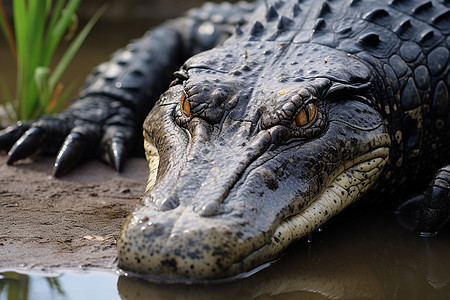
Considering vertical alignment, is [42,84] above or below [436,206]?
below

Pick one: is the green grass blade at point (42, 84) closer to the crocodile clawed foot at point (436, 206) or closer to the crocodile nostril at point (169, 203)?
the crocodile nostril at point (169, 203)

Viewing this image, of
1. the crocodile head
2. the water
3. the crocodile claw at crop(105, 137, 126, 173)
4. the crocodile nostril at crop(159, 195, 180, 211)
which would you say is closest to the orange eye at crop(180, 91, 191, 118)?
the crocodile head

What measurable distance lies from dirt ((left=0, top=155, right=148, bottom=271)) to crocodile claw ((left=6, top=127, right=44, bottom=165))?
0.06m

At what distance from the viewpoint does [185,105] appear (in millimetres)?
3303

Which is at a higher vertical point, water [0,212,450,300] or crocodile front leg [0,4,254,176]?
water [0,212,450,300]

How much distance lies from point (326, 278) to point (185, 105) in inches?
43.2

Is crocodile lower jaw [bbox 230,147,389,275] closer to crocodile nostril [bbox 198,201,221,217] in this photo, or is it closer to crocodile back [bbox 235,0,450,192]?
crocodile nostril [bbox 198,201,221,217]

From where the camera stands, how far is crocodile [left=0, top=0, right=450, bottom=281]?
2.65m

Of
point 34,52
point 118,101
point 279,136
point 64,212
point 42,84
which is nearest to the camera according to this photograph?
point 279,136

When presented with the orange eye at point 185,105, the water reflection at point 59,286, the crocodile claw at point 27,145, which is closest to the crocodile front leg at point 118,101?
the crocodile claw at point 27,145

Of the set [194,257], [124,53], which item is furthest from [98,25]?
[194,257]

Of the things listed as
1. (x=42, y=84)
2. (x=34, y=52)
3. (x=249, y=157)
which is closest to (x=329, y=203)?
(x=249, y=157)

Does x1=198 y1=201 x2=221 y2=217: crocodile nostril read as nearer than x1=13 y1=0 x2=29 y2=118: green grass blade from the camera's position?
Yes

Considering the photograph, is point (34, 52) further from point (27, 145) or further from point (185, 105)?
point (185, 105)
